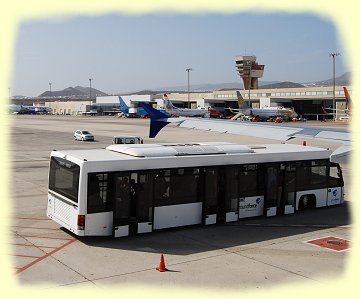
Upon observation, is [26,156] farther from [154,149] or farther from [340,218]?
[340,218]

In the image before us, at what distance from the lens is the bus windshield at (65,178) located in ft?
45.1

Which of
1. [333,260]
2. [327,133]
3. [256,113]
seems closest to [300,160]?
[327,133]

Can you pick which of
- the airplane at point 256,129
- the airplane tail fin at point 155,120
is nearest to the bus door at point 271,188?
the airplane at point 256,129

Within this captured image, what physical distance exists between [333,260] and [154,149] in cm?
647

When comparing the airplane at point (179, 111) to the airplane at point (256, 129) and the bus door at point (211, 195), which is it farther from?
the bus door at point (211, 195)

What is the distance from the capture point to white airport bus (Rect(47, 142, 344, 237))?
13727mm

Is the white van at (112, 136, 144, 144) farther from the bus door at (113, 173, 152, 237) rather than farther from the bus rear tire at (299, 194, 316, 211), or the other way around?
the bus door at (113, 173, 152, 237)

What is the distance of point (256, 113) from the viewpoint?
341ft

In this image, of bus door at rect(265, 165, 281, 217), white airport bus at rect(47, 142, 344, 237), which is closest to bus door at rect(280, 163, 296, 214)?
white airport bus at rect(47, 142, 344, 237)

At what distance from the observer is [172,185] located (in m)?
15.0

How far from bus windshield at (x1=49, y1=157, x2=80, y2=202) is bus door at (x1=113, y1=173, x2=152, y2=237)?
121 centimetres

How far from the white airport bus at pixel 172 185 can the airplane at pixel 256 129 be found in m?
1.14

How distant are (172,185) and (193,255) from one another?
2.80m

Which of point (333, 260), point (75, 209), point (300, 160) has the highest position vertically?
point (300, 160)
